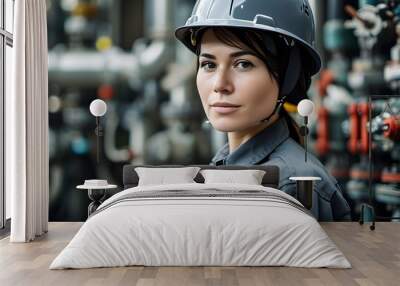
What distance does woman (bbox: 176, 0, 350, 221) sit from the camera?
6027mm

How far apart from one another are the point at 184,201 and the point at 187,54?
8.68ft

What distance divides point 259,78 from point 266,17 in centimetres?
61

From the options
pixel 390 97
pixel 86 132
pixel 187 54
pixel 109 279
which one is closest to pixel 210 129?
pixel 187 54

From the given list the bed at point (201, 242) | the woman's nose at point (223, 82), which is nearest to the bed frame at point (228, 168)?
the woman's nose at point (223, 82)

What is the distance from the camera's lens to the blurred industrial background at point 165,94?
258 inches

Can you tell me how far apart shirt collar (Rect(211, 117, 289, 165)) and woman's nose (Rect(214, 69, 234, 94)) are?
0.57 meters

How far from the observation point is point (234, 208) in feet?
13.6

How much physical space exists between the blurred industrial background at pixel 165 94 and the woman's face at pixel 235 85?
0.23 metres

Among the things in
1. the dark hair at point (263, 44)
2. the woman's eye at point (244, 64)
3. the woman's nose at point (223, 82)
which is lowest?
the woman's nose at point (223, 82)

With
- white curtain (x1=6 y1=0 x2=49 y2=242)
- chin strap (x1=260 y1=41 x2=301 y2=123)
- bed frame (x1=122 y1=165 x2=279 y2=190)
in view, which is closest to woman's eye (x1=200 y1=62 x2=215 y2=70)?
chin strap (x1=260 y1=41 x2=301 y2=123)

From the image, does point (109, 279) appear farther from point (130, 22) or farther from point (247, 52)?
point (130, 22)

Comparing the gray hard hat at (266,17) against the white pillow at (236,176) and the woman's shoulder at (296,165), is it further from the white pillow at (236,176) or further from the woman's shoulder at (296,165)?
the white pillow at (236,176)

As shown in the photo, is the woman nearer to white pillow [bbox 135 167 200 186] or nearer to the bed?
white pillow [bbox 135 167 200 186]

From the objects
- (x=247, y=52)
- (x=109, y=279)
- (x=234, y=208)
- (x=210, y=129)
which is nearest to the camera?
(x=109, y=279)
